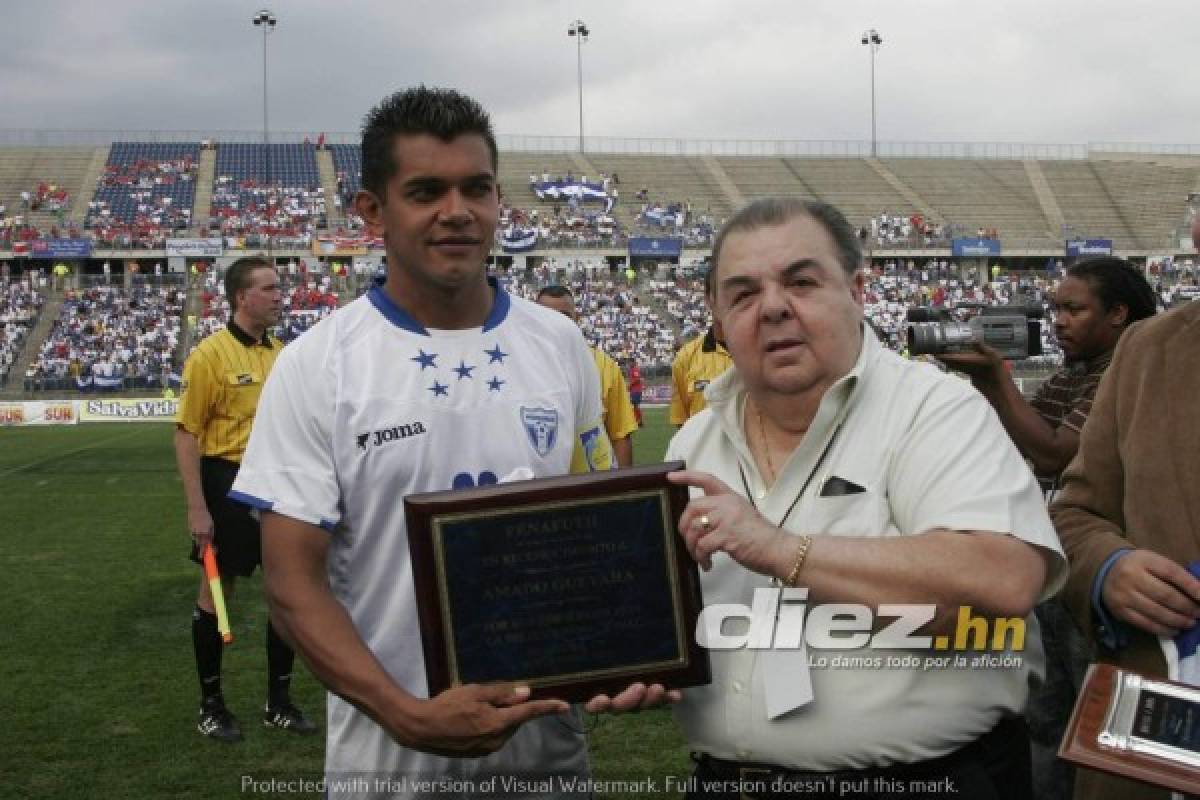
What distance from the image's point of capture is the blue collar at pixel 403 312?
9.14ft

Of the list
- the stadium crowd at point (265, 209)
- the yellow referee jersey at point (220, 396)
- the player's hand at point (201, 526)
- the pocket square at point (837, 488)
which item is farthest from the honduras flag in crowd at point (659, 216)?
the pocket square at point (837, 488)

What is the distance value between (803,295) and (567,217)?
175 feet

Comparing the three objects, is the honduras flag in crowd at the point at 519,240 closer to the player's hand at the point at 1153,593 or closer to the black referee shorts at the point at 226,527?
the black referee shorts at the point at 226,527

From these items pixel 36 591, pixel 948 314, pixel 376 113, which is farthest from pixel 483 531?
pixel 36 591

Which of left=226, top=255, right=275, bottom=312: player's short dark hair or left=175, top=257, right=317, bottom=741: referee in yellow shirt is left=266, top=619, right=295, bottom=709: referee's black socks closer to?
left=175, top=257, right=317, bottom=741: referee in yellow shirt

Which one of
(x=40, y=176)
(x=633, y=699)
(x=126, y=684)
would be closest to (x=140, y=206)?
(x=40, y=176)

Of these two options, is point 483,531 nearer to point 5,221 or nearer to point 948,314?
point 948,314

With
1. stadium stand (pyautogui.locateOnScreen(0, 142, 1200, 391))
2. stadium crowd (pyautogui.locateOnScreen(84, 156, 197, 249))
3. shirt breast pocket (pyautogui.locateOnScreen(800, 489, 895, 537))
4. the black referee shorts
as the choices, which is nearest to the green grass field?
the black referee shorts

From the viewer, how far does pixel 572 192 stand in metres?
57.2

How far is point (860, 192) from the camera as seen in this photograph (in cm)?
6081

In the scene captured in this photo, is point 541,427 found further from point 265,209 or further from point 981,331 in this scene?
point 265,209

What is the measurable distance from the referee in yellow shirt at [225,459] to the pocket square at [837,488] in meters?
4.62

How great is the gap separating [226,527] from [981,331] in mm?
4495

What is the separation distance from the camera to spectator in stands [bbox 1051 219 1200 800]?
2279 millimetres
